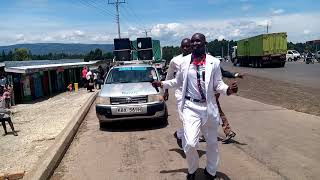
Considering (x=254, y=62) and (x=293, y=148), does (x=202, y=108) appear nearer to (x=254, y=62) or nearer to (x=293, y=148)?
(x=293, y=148)

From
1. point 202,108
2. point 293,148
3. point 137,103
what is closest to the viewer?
point 202,108

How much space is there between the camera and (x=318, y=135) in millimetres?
9117

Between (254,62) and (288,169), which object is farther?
(254,62)

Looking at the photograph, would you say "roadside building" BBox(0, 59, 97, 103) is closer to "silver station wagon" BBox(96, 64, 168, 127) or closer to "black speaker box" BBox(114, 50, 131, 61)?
"black speaker box" BBox(114, 50, 131, 61)

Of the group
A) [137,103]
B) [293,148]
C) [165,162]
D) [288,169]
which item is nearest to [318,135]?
[293,148]

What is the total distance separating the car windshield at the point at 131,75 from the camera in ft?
41.1

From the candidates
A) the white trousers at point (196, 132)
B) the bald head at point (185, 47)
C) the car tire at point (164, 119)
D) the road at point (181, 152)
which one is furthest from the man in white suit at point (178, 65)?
→ the car tire at point (164, 119)

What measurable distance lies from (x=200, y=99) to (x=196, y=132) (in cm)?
42

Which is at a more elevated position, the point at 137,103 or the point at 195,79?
the point at 195,79

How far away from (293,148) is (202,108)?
9.88 ft

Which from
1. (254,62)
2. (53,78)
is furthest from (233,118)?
(254,62)

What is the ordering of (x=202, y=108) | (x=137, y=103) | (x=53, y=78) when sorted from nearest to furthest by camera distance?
(x=202, y=108) → (x=137, y=103) → (x=53, y=78)

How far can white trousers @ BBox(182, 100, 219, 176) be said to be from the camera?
18.4 ft

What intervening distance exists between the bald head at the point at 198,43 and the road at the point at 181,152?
1.78m
